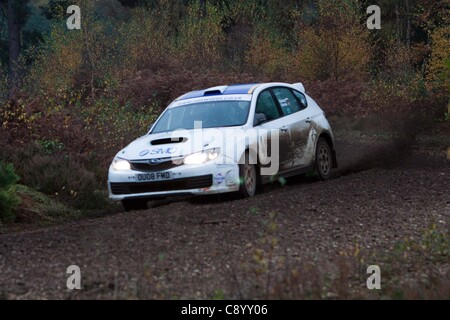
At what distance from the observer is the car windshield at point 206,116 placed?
14422 mm

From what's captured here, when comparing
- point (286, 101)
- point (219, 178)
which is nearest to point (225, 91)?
point (286, 101)

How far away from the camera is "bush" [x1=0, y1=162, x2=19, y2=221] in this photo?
13531 mm

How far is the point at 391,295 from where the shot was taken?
7.45 m

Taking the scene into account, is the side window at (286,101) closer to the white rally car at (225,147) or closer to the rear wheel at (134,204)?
the white rally car at (225,147)

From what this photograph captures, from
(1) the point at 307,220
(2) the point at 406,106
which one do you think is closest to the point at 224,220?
(1) the point at 307,220

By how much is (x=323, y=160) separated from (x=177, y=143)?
3.54 meters

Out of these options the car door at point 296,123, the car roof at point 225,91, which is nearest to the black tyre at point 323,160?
the car door at point 296,123

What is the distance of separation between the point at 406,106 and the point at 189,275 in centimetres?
2295

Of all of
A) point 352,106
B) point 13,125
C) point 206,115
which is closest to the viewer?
point 206,115

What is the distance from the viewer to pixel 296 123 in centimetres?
1531

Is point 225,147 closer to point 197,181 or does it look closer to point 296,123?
point 197,181

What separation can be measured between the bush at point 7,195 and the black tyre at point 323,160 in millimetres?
4946
